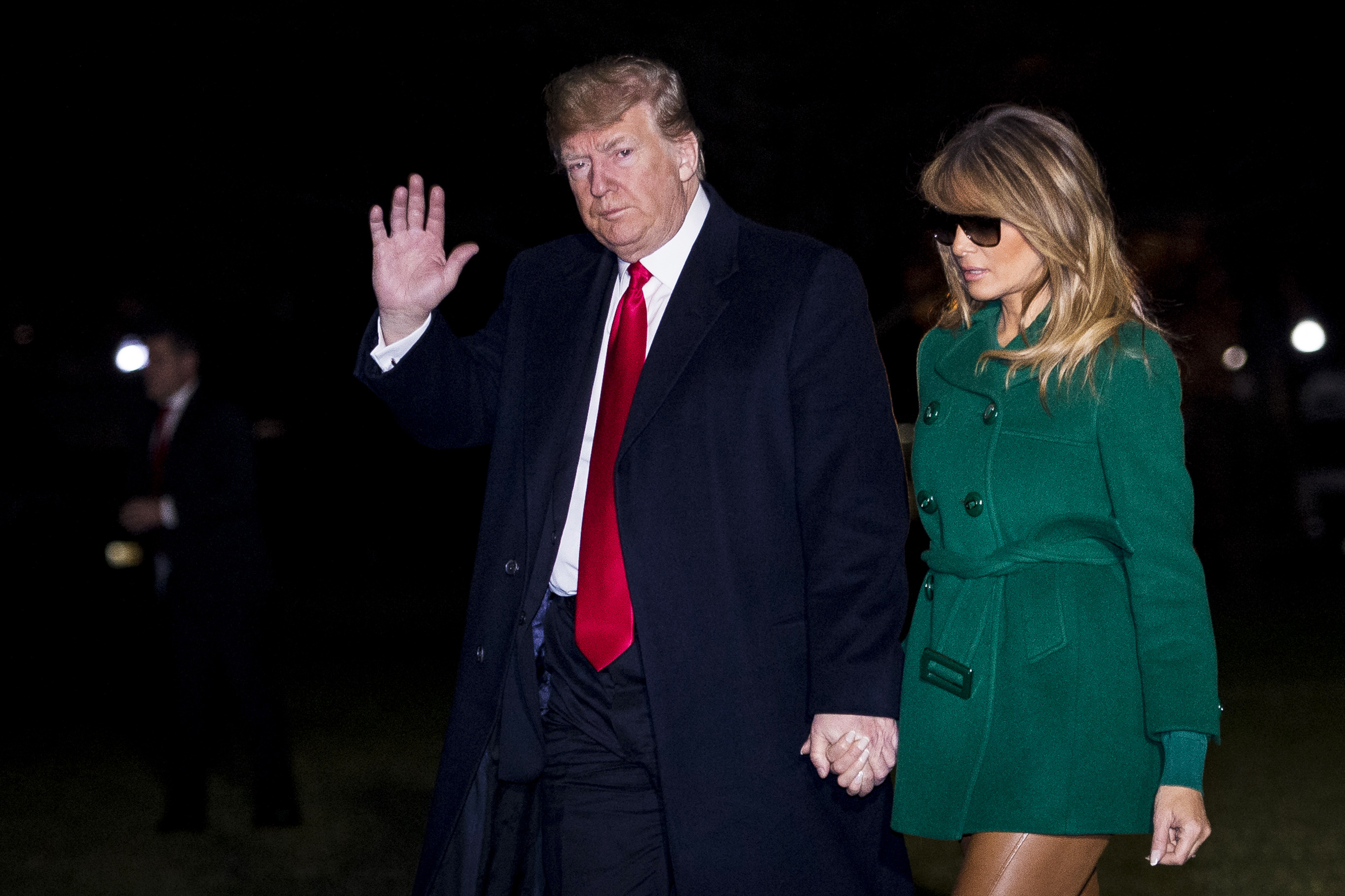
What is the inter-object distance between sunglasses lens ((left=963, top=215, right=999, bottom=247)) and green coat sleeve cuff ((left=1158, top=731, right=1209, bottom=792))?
100 cm

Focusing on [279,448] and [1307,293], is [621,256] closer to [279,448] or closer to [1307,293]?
[279,448]

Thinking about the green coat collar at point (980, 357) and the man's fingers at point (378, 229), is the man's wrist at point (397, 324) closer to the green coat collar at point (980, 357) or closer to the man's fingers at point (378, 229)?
the man's fingers at point (378, 229)

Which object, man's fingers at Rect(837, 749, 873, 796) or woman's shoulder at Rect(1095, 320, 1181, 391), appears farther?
man's fingers at Rect(837, 749, 873, 796)

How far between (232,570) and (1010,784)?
4769 millimetres

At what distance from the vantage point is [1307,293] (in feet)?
106

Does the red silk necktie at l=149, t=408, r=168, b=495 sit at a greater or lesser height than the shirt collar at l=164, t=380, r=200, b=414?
lesser

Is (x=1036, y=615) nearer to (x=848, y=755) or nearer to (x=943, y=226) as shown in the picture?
(x=848, y=755)

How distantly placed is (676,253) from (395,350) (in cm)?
64

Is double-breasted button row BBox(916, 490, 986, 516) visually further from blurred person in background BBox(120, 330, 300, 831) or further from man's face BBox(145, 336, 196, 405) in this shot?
man's face BBox(145, 336, 196, 405)

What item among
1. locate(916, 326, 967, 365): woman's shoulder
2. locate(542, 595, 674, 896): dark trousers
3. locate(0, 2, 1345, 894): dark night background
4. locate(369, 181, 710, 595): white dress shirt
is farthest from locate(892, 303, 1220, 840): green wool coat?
locate(0, 2, 1345, 894): dark night background

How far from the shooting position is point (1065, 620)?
2.90 meters

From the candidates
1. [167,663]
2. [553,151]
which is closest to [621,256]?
[553,151]

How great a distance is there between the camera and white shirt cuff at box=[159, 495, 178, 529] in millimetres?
6840

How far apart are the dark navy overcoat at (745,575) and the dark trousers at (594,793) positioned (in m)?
0.07
